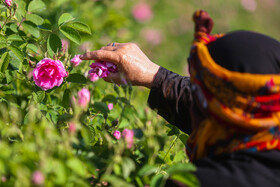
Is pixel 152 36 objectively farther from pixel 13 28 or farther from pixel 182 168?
pixel 182 168

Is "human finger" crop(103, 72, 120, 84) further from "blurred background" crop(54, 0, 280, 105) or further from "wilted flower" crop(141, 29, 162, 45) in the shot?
"wilted flower" crop(141, 29, 162, 45)

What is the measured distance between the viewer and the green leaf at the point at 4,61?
83.2 inches

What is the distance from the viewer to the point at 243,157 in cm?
149

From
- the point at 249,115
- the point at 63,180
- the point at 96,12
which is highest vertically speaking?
the point at 249,115

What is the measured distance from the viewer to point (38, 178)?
1219mm

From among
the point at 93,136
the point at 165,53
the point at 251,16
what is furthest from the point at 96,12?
the point at 251,16

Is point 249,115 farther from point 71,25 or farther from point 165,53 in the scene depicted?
point 165,53

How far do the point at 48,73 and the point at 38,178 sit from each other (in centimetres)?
84

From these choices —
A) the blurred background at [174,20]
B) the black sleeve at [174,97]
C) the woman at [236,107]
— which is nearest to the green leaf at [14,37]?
the black sleeve at [174,97]

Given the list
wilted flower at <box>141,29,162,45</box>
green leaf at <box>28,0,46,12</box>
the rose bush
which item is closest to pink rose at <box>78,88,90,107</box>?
the rose bush

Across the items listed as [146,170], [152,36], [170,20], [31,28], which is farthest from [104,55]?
[170,20]

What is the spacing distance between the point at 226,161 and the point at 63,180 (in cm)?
53

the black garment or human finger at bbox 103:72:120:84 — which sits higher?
the black garment

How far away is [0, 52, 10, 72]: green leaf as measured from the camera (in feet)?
6.94
